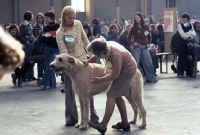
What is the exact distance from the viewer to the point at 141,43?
1314cm

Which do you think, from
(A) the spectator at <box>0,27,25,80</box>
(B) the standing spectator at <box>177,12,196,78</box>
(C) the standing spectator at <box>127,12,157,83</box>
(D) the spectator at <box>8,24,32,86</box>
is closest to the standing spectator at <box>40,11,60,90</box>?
(D) the spectator at <box>8,24,32,86</box>

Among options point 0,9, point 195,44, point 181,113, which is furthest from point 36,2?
point 181,113

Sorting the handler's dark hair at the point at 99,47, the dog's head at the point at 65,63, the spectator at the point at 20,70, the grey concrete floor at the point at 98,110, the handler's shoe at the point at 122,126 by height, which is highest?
the handler's dark hair at the point at 99,47

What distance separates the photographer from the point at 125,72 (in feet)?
22.1

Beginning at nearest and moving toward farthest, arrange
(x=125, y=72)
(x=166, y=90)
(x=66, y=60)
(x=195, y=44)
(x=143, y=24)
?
(x=125, y=72)
(x=66, y=60)
(x=166, y=90)
(x=143, y=24)
(x=195, y=44)

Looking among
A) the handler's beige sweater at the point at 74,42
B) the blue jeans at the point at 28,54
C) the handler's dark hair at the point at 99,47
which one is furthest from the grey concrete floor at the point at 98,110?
the handler's dark hair at the point at 99,47

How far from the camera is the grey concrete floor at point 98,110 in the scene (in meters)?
7.28

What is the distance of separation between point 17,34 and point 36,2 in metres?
31.6

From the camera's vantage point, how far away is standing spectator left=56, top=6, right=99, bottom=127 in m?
7.39

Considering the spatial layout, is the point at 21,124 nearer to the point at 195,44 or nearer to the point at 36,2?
the point at 195,44

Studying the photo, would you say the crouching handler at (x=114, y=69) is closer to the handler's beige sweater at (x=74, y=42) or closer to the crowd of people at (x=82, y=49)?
the crowd of people at (x=82, y=49)

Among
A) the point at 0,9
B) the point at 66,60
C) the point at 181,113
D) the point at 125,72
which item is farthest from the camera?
the point at 0,9

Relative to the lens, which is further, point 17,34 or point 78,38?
point 17,34

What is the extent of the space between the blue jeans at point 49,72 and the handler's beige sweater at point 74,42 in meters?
3.81
